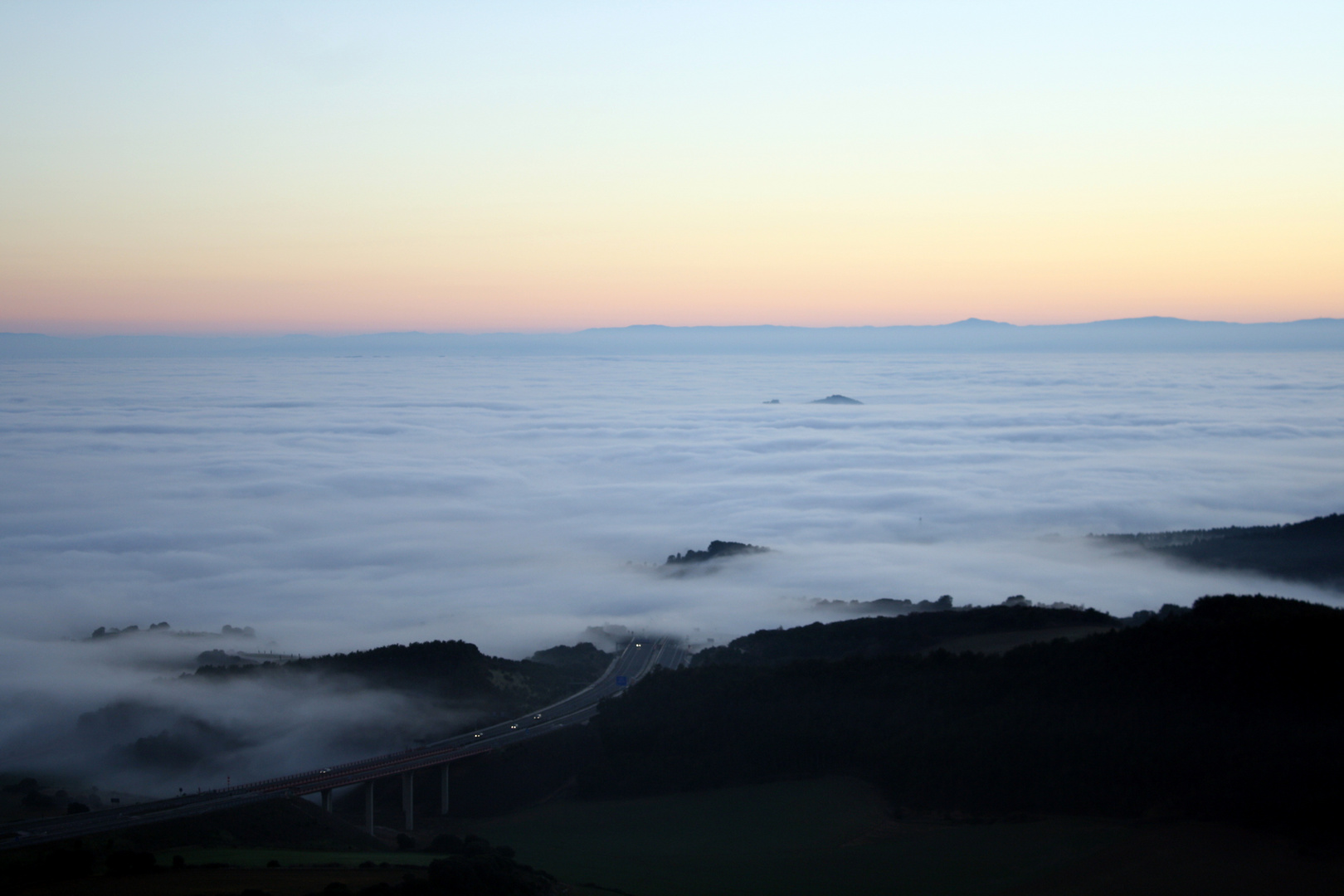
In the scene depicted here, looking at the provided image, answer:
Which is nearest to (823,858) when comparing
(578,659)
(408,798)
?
(408,798)

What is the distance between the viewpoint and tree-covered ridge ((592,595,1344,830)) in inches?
1047

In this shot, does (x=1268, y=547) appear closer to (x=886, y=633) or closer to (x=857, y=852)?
(x=886, y=633)

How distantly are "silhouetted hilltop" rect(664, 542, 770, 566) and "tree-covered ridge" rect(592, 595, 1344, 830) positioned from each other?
33.6m

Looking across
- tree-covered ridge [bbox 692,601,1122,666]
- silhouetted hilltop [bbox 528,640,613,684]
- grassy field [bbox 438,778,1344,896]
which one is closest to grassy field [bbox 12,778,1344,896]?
grassy field [bbox 438,778,1344,896]

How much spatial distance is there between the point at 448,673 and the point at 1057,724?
83.8 feet

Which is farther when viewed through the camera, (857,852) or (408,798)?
(408,798)

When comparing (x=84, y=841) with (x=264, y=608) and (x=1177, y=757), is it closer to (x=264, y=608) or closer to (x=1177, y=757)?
(x=1177, y=757)

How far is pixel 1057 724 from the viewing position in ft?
101

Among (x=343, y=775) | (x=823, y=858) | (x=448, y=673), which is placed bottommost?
(x=448, y=673)

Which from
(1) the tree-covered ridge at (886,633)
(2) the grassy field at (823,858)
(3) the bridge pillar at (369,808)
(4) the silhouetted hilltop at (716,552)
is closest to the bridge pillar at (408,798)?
(3) the bridge pillar at (369,808)

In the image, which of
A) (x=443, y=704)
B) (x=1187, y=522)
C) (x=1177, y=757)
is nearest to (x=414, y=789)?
(x=443, y=704)

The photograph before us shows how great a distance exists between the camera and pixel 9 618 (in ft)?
212

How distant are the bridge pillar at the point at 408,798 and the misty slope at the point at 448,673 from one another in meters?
8.67

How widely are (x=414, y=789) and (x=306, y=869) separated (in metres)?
11.1
